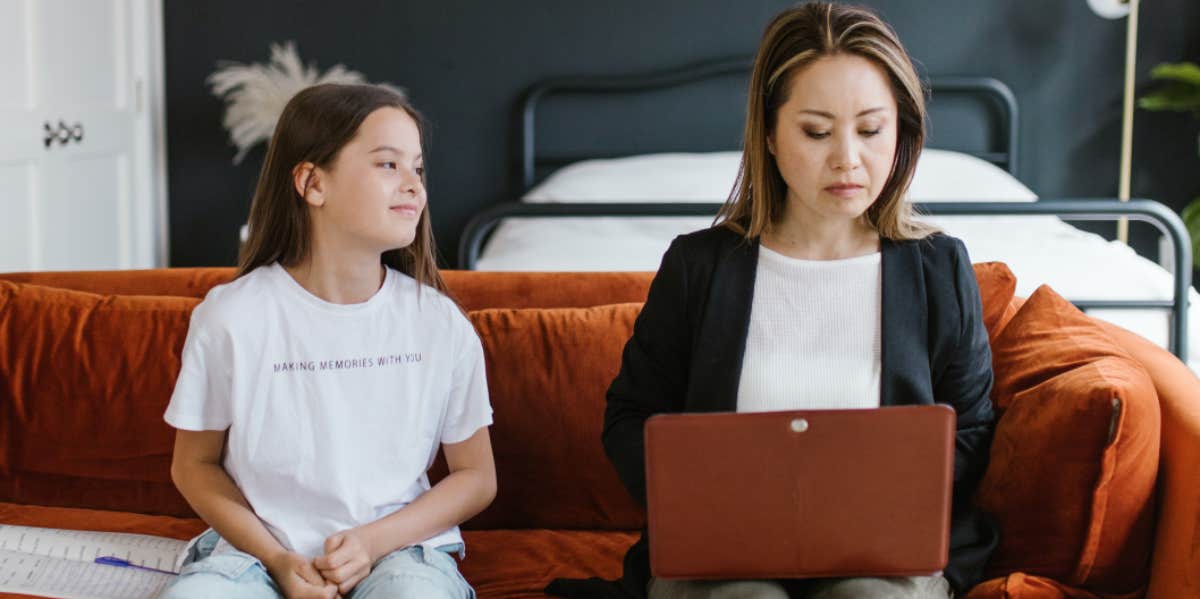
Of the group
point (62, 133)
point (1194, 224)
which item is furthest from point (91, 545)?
point (1194, 224)

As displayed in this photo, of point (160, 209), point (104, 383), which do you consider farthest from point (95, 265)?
point (104, 383)

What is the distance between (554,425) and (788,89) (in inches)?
24.0

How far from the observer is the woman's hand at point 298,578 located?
1.33m

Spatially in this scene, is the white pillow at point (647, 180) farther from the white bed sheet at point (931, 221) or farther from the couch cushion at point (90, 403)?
the couch cushion at point (90, 403)

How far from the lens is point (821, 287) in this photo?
1.41m

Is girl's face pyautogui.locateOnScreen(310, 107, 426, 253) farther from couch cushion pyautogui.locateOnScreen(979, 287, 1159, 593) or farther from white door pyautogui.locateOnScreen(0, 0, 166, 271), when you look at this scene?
white door pyautogui.locateOnScreen(0, 0, 166, 271)

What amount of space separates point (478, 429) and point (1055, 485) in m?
0.67

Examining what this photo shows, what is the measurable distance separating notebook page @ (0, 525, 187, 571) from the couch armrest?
1141mm

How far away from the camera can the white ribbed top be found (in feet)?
4.47

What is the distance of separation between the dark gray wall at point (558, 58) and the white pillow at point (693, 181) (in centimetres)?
35

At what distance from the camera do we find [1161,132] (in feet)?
12.2

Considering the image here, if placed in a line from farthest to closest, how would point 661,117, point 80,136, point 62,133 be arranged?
point 661,117, point 80,136, point 62,133

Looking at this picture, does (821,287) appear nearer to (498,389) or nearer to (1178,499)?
(1178,499)

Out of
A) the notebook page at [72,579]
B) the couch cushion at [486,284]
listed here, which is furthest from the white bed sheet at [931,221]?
the notebook page at [72,579]
